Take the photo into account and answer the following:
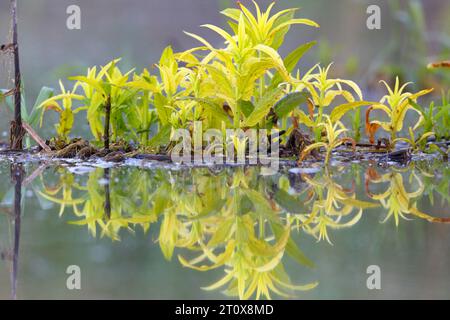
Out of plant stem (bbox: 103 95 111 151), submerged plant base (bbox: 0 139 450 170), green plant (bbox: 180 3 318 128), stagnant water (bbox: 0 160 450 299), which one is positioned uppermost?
green plant (bbox: 180 3 318 128)

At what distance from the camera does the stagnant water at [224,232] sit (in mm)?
2250

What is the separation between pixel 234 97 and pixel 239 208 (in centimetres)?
96

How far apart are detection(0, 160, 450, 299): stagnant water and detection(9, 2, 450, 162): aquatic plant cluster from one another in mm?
275

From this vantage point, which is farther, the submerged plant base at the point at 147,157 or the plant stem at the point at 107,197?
the submerged plant base at the point at 147,157

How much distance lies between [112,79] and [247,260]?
A: 1.90 metres

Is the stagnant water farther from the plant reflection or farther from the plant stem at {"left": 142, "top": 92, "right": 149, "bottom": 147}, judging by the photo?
the plant stem at {"left": 142, "top": 92, "right": 149, "bottom": 147}

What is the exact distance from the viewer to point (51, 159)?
4.14 metres

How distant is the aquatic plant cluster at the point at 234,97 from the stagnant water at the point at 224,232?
0.28 m

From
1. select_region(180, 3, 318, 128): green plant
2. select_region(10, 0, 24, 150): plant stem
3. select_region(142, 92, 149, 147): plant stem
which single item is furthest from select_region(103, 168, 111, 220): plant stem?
select_region(10, 0, 24, 150): plant stem

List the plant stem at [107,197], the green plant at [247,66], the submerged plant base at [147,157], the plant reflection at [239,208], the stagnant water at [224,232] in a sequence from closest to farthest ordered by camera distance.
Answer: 1. the stagnant water at [224,232]
2. the plant reflection at [239,208]
3. the plant stem at [107,197]
4. the green plant at [247,66]
5. the submerged plant base at [147,157]

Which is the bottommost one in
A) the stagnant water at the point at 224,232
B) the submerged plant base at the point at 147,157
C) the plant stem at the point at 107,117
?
the stagnant water at the point at 224,232

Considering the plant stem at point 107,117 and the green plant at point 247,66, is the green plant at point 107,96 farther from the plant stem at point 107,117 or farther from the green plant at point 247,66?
the green plant at point 247,66

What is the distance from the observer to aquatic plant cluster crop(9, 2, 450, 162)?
3.84 meters

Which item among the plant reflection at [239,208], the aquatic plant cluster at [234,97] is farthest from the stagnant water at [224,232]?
the aquatic plant cluster at [234,97]
